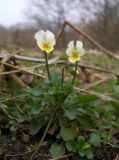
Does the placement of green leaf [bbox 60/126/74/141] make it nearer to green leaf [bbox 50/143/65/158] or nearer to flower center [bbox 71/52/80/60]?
green leaf [bbox 50/143/65/158]

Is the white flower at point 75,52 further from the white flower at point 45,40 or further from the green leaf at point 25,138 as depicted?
the green leaf at point 25,138

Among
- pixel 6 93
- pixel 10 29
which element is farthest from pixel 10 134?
pixel 10 29

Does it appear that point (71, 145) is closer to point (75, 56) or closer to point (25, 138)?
point (25, 138)

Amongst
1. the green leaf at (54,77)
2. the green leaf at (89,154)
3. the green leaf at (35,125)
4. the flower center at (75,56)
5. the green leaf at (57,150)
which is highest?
the flower center at (75,56)

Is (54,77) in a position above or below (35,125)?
above

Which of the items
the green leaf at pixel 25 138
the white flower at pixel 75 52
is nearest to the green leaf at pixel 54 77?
the white flower at pixel 75 52

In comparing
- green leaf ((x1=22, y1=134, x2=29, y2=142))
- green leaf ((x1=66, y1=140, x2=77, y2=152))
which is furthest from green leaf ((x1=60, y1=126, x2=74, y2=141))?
green leaf ((x1=22, y1=134, x2=29, y2=142))

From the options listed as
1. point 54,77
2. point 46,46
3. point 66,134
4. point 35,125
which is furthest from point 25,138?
point 46,46
